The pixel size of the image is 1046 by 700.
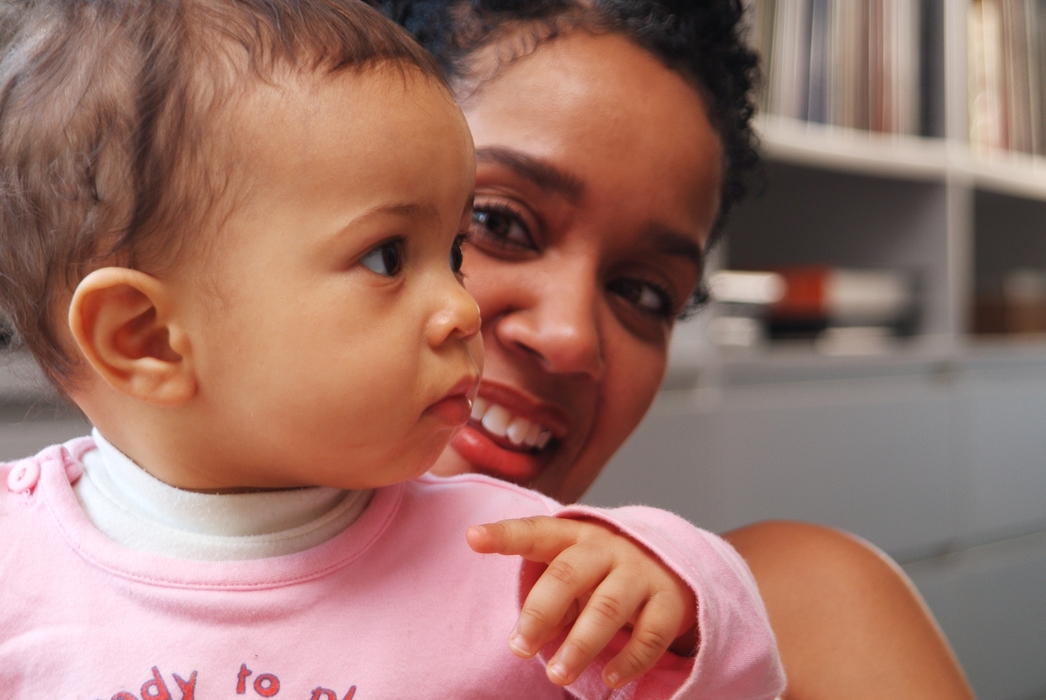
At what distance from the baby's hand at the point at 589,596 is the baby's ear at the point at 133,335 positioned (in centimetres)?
18

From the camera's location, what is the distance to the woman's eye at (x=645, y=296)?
2.97 ft

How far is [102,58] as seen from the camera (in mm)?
514

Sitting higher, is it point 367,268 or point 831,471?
point 367,268

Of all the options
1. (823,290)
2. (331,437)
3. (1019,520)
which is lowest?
(1019,520)

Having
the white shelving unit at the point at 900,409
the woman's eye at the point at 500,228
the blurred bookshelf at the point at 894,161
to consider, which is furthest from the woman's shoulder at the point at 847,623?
the blurred bookshelf at the point at 894,161

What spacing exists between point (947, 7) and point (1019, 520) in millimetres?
1235

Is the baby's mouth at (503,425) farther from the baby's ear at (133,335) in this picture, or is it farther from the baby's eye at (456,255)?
the baby's ear at (133,335)

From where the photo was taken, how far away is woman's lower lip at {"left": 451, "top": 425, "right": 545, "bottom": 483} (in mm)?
810

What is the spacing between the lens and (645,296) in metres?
0.93

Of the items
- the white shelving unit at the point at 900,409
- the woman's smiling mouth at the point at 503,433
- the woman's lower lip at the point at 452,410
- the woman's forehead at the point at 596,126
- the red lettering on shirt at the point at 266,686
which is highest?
the woman's forehead at the point at 596,126

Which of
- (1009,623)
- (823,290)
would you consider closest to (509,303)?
(823,290)

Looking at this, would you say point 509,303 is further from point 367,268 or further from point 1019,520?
point 1019,520

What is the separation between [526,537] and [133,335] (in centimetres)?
23

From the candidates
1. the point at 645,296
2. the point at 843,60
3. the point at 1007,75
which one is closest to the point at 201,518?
the point at 645,296
